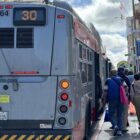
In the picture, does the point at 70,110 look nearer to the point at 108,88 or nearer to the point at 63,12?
the point at 63,12

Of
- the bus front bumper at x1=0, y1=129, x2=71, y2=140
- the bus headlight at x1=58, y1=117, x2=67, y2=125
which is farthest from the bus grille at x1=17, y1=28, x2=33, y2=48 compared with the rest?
the bus front bumper at x1=0, y1=129, x2=71, y2=140

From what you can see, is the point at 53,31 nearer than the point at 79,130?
Yes

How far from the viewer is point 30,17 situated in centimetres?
865

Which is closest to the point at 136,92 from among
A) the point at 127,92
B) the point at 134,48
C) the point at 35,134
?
the point at 127,92

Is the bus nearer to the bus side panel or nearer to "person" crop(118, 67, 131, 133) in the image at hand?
the bus side panel

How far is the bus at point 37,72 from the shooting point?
27.9 feet

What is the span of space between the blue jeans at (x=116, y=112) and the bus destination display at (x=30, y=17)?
5210 millimetres

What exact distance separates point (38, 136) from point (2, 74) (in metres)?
1.23

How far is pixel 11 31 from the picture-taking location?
8703mm

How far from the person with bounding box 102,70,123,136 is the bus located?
14.9ft

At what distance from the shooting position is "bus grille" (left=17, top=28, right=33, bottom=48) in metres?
8.62

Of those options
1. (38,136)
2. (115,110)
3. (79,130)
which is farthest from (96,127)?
(38,136)

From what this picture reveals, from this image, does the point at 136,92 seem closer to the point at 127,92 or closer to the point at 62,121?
the point at 127,92

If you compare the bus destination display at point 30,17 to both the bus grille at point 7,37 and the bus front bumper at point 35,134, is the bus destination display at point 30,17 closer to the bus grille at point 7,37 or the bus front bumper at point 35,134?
the bus grille at point 7,37
